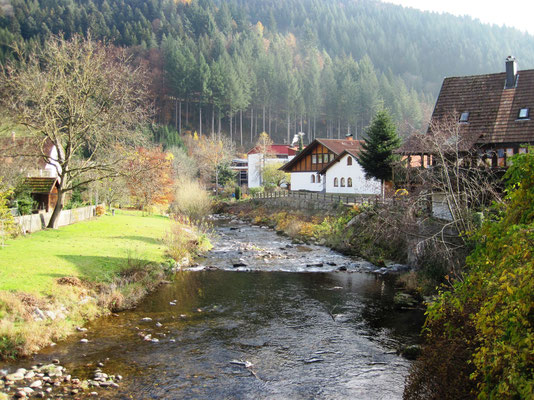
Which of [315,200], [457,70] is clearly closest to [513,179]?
[315,200]

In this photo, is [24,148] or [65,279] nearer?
[65,279]

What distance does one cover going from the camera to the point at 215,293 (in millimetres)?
20109

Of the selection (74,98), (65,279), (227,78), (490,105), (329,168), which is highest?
(227,78)

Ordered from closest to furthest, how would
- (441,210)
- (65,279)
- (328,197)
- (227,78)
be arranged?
(65,279), (441,210), (328,197), (227,78)

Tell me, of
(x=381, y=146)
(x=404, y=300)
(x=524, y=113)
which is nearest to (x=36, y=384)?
(x=404, y=300)

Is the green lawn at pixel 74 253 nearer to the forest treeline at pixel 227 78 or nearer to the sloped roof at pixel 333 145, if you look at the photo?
the sloped roof at pixel 333 145

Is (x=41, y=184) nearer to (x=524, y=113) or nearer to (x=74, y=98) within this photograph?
(x=74, y=98)

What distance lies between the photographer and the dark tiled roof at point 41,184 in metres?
35.1

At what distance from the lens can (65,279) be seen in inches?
692

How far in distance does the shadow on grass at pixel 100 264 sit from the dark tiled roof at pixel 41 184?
1620cm

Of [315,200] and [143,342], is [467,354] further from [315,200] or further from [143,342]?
[315,200]

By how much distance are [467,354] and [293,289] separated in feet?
42.8

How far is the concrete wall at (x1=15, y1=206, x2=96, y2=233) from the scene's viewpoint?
26953mm

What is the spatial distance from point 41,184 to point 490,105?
3299 centimetres
